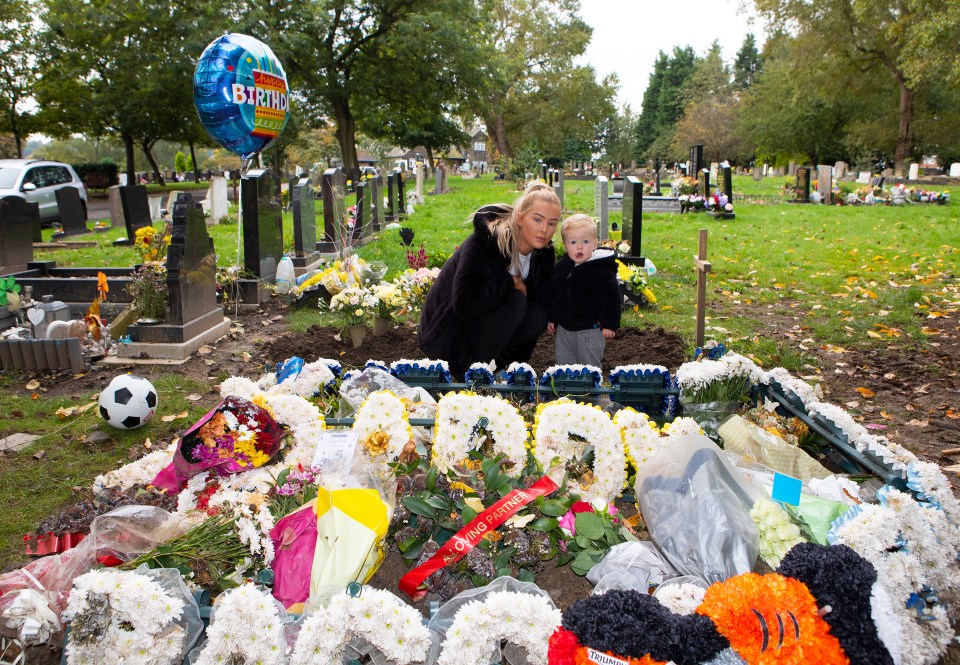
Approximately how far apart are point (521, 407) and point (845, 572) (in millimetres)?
2165

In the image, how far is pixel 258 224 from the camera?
8.84 meters

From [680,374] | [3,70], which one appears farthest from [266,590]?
[3,70]

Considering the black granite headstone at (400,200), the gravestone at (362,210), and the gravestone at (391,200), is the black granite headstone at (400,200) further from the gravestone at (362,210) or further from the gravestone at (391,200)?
the gravestone at (362,210)

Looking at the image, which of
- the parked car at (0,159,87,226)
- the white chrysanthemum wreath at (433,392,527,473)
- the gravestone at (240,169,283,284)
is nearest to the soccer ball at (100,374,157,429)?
the white chrysanthemum wreath at (433,392,527,473)

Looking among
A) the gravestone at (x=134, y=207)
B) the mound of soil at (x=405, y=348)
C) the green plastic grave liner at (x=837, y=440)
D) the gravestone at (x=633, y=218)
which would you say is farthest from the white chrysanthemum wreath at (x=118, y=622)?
the gravestone at (x=134, y=207)

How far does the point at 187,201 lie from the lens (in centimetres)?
664

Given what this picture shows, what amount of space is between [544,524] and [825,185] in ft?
71.8

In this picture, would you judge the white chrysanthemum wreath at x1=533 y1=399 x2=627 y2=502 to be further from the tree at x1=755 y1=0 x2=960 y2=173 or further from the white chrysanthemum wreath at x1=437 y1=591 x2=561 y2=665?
the tree at x1=755 y1=0 x2=960 y2=173

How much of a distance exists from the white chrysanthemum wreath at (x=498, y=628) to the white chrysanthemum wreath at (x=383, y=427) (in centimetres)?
112

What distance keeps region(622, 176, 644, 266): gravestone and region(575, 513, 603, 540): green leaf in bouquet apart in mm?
6137

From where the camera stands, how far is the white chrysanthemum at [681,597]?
2.23m

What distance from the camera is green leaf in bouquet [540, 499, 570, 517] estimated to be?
2773 millimetres

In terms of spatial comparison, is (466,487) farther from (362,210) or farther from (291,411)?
(362,210)

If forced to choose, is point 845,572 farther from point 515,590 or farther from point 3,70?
point 3,70
